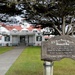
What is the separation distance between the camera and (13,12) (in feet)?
118

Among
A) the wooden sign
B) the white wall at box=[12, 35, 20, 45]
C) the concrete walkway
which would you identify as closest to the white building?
the white wall at box=[12, 35, 20, 45]

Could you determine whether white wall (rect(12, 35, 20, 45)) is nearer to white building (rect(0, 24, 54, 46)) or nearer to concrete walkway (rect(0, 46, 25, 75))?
white building (rect(0, 24, 54, 46))

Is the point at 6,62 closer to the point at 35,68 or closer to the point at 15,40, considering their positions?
the point at 35,68

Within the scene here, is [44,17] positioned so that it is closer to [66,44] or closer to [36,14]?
[36,14]

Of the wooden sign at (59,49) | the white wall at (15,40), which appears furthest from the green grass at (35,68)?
the white wall at (15,40)

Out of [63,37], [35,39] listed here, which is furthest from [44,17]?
[63,37]

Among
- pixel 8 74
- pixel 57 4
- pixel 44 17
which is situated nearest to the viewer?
pixel 8 74

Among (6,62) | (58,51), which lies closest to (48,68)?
(58,51)

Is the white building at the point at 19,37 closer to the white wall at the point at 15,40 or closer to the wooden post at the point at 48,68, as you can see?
the white wall at the point at 15,40

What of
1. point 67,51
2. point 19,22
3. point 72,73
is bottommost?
point 72,73

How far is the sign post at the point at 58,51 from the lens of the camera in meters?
8.64

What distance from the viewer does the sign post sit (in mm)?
8641

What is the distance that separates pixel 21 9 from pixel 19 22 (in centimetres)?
635

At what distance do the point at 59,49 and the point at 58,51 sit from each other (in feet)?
0.26
